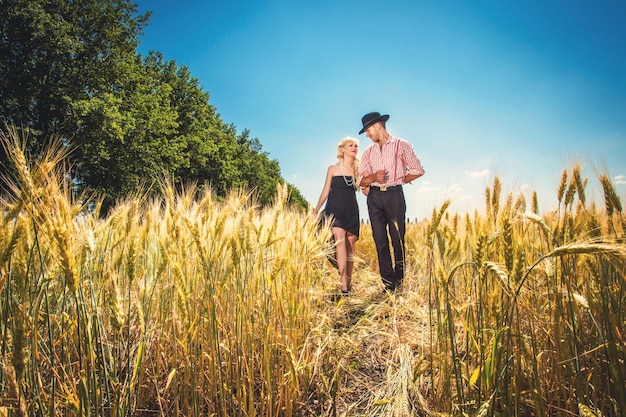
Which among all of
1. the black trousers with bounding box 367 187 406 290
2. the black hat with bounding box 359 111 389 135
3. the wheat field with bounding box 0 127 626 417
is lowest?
the wheat field with bounding box 0 127 626 417

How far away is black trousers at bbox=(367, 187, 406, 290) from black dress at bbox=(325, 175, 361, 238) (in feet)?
1.53

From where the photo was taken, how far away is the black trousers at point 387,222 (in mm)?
4406

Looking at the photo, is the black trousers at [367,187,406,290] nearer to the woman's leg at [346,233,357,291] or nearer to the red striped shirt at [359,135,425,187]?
the red striped shirt at [359,135,425,187]

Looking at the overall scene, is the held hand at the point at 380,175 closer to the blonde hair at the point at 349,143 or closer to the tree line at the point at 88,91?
the blonde hair at the point at 349,143

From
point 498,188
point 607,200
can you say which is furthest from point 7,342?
point 607,200

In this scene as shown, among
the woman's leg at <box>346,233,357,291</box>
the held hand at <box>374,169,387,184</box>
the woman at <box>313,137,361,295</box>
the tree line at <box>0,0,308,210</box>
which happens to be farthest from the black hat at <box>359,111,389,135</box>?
the tree line at <box>0,0,308,210</box>

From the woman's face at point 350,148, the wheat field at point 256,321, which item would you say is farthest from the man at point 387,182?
the wheat field at point 256,321

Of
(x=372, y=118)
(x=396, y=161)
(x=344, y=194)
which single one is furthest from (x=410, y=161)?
(x=344, y=194)

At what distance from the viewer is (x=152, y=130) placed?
55.6ft

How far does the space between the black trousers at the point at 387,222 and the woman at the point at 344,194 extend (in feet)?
1.57

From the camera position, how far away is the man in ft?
14.5

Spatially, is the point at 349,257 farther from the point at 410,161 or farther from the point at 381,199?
the point at 410,161

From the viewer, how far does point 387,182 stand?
4488 mm

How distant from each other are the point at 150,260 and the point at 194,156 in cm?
2041
